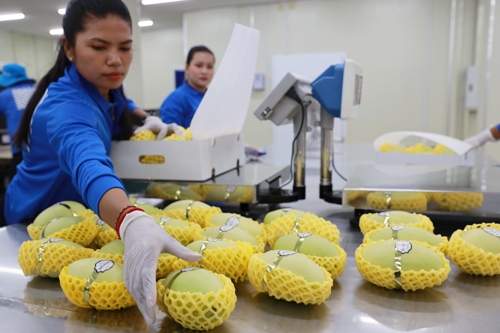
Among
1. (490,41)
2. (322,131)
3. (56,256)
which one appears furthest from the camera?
(490,41)

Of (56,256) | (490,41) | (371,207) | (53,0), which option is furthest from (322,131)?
(53,0)

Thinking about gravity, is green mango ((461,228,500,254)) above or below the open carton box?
below

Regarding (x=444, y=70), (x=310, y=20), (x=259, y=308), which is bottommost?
(x=259, y=308)

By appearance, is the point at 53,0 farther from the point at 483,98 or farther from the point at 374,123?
the point at 483,98

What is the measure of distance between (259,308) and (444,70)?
6.17m

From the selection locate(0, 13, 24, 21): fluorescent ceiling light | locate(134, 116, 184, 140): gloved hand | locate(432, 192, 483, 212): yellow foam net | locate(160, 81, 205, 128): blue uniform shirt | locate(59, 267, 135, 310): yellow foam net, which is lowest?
locate(59, 267, 135, 310): yellow foam net

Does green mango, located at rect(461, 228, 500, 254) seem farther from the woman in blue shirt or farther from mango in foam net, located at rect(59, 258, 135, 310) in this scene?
the woman in blue shirt

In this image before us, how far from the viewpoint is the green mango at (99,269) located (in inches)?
31.8

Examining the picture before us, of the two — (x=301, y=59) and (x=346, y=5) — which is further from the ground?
(x=346, y=5)

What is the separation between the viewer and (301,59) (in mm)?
6469

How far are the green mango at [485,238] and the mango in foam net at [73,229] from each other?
37.4 inches

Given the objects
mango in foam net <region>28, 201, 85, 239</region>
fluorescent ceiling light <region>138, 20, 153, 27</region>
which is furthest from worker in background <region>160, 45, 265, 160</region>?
fluorescent ceiling light <region>138, 20, 153, 27</region>

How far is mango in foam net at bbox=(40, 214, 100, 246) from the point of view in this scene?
3.54 ft

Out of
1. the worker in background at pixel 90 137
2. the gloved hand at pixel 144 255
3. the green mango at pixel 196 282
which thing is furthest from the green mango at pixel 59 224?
the green mango at pixel 196 282
